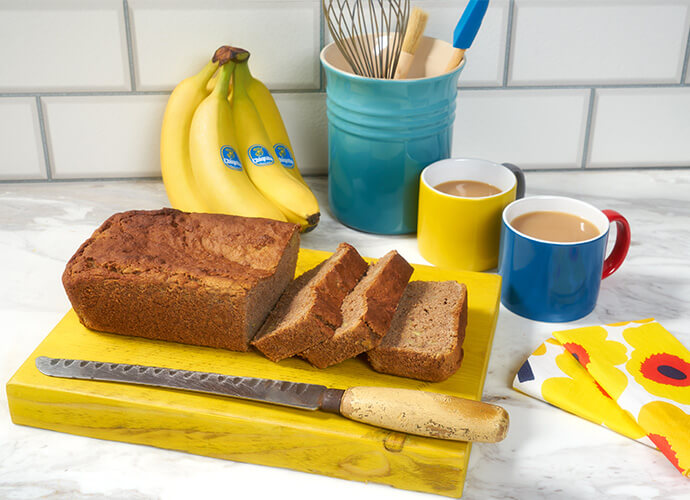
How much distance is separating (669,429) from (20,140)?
1.16m

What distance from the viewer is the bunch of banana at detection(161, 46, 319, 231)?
1200 mm

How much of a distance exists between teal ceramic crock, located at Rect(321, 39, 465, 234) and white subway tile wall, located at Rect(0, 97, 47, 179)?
1.79 ft

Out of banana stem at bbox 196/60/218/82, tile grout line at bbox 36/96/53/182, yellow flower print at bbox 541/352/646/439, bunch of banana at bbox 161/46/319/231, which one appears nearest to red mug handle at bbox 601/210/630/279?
yellow flower print at bbox 541/352/646/439

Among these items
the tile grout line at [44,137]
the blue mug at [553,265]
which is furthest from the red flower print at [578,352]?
the tile grout line at [44,137]

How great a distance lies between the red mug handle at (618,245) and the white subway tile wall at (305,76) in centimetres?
36

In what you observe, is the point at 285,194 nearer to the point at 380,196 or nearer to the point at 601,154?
the point at 380,196

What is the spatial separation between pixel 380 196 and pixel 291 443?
51cm

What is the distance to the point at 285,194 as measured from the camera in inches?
48.1

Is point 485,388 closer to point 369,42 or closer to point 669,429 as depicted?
point 669,429

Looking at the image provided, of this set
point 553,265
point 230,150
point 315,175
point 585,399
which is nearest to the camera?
point 585,399

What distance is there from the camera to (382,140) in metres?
1.18

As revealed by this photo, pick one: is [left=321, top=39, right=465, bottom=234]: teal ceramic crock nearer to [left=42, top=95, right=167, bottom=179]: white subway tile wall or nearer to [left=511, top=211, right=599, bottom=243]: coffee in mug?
[left=511, top=211, right=599, bottom=243]: coffee in mug

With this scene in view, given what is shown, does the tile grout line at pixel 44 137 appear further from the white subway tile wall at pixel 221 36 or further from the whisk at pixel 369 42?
the whisk at pixel 369 42

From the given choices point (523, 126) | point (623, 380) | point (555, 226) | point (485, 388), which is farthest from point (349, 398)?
point (523, 126)
